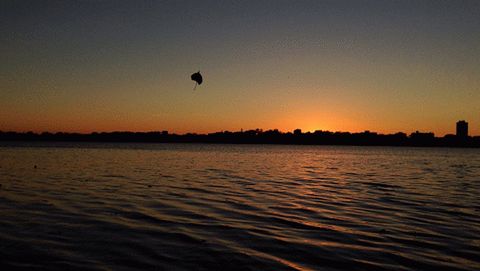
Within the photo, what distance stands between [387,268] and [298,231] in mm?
4083

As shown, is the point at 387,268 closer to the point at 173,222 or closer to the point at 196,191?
the point at 173,222

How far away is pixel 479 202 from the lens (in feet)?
69.5

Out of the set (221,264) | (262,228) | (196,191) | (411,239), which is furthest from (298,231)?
(196,191)

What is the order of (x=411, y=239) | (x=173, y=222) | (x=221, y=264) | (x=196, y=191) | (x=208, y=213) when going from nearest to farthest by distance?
(x=221, y=264) → (x=411, y=239) → (x=173, y=222) → (x=208, y=213) → (x=196, y=191)

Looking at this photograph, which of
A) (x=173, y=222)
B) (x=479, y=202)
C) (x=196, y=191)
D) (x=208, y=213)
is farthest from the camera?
(x=196, y=191)

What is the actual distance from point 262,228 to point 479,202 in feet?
47.3

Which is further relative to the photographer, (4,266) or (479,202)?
(479,202)

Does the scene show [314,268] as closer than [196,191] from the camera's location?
Yes

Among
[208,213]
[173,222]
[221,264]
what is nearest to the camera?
[221,264]

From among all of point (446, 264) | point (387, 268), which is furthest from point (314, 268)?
point (446, 264)

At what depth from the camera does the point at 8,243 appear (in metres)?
10.8

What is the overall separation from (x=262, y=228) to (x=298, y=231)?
1.25 m

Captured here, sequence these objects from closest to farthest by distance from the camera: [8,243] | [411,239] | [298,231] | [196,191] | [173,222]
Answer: [8,243] → [411,239] → [298,231] → [173,222] → [196,191]

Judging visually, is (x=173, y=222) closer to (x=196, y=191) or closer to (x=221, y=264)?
(x=221, y=264)
